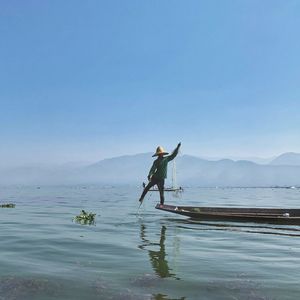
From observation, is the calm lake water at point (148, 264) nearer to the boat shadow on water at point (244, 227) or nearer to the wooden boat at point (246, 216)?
the boat shadow on water at point (244, 227)

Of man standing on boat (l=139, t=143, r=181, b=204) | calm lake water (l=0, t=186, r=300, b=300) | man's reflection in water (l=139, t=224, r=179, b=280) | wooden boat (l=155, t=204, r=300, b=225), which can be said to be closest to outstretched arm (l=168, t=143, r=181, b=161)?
man standing on boat (l=139, t=143, r=181, b=204)

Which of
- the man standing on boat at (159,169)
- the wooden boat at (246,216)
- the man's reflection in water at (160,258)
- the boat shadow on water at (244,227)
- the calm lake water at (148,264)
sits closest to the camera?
the calm lake water at (148,264)

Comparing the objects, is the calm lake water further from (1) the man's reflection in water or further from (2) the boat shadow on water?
(2) the boat shadow on water

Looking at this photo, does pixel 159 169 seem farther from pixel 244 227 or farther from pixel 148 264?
pixel 148 264

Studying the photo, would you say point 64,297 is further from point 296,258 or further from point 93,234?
point 93,234

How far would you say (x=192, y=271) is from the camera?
33.5ft

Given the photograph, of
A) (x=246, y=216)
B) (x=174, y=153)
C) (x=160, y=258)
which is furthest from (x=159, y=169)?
(x=160, y=258)

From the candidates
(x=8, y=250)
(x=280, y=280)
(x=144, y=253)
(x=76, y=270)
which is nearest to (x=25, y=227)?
(x=8, y=250)

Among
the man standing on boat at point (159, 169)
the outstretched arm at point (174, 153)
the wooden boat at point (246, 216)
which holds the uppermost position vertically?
the outstretched arm at point (174, 153)

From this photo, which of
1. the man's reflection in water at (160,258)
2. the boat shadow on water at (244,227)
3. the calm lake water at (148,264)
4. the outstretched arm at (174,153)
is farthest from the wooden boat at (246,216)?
the man's reflection in water at (160,258)

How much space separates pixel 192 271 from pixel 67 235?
757cm

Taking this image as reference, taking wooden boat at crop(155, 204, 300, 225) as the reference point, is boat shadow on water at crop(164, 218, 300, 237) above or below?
below

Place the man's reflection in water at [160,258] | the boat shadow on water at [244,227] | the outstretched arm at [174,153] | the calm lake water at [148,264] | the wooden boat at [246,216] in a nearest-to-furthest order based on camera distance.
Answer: the calm lake water at [148,264], the man's reflection in water at [160,258], the boat shadow on water at [244,227], the wooden boat at [246,216], the outstretched arm at [174,153]

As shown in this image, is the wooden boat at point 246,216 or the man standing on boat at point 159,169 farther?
the man standing on boat at point 159,169
